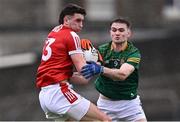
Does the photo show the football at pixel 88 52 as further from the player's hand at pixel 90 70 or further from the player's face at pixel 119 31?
the player's face at pixel 119 31

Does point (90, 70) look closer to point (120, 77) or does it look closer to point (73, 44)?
point (73, 44)

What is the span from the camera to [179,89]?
69.7 feet

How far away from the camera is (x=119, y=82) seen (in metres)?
11.5

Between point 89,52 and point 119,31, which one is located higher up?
point 119,31

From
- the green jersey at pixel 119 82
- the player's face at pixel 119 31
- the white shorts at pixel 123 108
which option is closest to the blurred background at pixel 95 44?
the white shorts at pixel 123 108

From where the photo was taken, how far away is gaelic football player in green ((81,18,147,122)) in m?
11.3

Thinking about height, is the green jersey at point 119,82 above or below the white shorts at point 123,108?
above

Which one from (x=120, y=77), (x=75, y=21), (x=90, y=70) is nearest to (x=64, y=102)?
(x=90, y=70)

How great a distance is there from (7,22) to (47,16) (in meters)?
1.89

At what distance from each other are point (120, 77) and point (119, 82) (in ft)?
1.86

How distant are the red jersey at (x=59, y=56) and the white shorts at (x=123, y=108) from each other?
44.6 inches

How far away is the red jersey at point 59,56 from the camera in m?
10.7

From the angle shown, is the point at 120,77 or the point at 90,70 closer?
the point at 90,70

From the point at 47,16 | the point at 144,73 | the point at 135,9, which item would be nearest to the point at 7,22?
the point at 47,16
